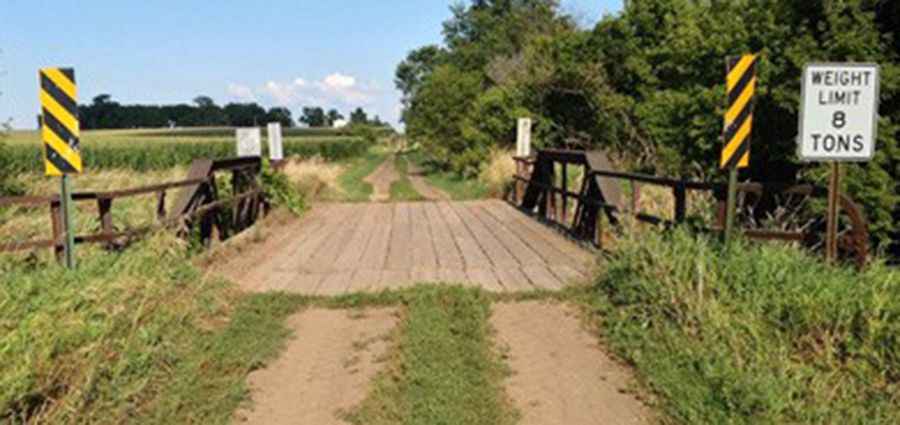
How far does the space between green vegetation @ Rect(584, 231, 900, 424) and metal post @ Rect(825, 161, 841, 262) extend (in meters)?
0.28

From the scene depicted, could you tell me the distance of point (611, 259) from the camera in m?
6.75

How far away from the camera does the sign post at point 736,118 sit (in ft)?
20.3

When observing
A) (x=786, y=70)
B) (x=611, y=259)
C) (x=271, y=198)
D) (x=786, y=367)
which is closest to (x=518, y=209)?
(x=271, y=198)

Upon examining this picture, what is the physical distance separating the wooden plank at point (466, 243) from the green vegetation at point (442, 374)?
2035 mm

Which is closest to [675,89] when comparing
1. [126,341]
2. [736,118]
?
[736,118]

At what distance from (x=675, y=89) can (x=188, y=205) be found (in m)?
16.6

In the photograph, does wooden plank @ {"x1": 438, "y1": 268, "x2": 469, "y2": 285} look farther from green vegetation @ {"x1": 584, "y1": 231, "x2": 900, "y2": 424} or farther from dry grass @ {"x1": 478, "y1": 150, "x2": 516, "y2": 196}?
dry grass @ {"x1": 478, "y1": 150, "x2": 516, "y2": 196}

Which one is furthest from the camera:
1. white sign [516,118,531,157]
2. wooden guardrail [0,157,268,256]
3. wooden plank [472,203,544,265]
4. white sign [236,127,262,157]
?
white sign [516,118,531,157]

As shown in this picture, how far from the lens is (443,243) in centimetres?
1018

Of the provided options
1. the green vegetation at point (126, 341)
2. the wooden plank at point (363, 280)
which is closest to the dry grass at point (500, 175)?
the wooden plank at point (363, 280)

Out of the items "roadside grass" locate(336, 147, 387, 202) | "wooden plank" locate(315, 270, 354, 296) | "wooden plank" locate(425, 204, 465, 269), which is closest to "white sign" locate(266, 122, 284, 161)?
"roadside grass" locate(336, 147, 387, 202)

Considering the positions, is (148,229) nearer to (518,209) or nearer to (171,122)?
(518,209)

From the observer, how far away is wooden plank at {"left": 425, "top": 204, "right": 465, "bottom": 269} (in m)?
8.55

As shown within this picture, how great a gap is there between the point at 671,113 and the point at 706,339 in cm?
1412
